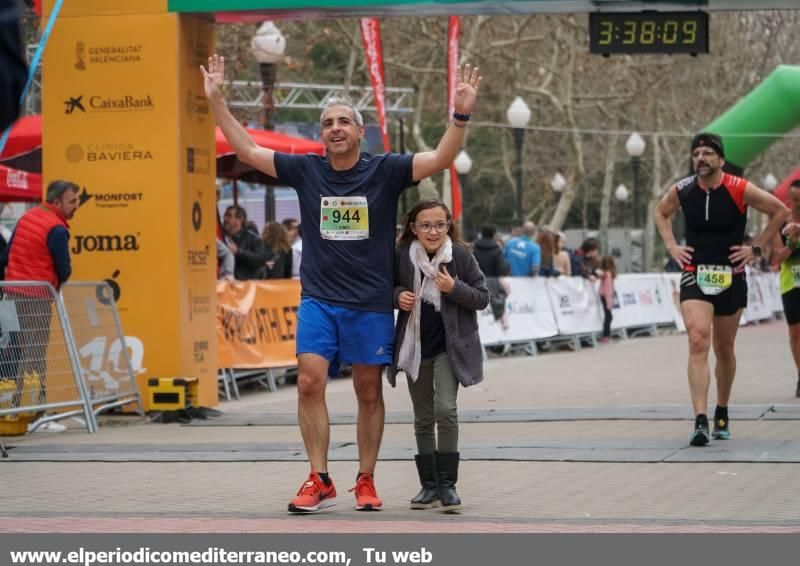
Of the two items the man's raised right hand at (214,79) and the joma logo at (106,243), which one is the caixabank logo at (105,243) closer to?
the joma logo at (106,243)

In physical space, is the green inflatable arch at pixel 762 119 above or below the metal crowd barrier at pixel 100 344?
above

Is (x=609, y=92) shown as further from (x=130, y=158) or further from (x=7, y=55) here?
(x=7, y=55)

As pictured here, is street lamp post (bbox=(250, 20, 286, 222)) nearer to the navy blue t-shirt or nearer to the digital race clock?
the digital race clock

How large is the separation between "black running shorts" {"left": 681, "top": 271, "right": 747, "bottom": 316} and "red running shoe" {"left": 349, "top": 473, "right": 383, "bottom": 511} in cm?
359

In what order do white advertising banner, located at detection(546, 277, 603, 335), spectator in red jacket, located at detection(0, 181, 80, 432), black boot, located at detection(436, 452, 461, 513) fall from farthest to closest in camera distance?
white advertising banner, located at detection(546, 277, 603, 335), spectator in red jacket, located at detection(0, 181, 80, 432), black boot, located at detection(436, 452, 461, 513)

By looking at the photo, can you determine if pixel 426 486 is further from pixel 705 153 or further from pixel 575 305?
pixel 575 305

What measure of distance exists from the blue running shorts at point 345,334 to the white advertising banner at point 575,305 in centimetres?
1641

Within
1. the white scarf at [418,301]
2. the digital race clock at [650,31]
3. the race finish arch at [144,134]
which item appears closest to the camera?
the white scarf at [418,301]

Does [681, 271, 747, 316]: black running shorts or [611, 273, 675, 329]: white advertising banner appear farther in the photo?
[611, 273, 675, 329]: white advertising banner

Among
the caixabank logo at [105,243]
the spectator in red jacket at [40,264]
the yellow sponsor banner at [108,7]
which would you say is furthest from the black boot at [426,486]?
the yellow sponsor banner at [108,7]

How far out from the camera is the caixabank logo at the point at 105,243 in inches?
543

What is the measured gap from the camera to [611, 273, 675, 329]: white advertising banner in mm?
27547

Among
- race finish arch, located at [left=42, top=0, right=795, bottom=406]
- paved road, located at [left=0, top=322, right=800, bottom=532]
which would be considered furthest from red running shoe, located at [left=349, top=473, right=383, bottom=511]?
race finish arch, located at [left=42, top=0, right=795, bottom=406]

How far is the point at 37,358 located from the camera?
40.5ft
